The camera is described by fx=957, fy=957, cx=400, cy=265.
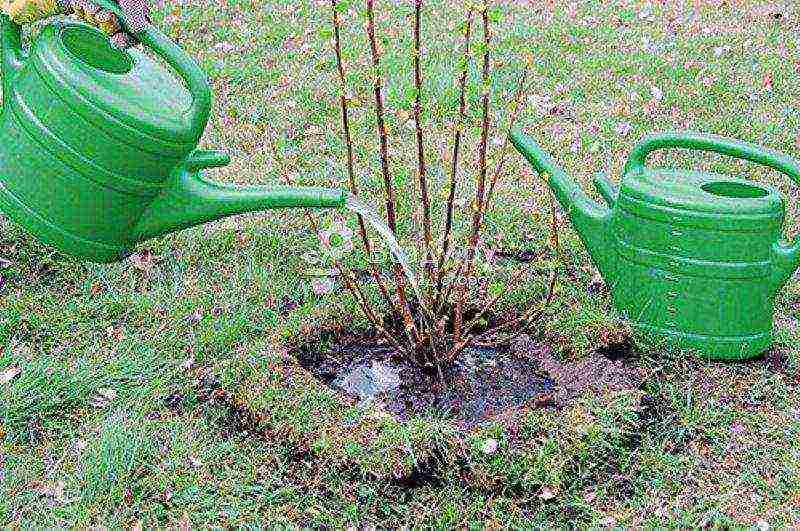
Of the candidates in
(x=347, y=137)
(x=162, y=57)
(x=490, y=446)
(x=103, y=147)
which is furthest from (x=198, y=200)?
(x=490, y=446)

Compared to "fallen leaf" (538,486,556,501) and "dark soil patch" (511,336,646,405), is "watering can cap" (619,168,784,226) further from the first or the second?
"fallen leaf" (538,486,556,501)

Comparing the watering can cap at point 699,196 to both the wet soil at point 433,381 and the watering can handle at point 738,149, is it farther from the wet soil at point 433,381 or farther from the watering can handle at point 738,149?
the wet soil at point 433,381

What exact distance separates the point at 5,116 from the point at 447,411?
4.39ft

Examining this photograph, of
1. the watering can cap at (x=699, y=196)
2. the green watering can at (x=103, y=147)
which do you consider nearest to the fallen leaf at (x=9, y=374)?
the green watering can at (x=103, y=147)

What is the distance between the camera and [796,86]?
432cm

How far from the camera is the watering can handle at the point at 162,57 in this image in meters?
2.12

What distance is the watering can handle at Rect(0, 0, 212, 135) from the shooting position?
2117mm

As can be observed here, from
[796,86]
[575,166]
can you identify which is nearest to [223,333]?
[575,166]

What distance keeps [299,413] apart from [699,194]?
113cm

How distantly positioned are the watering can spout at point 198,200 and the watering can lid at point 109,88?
0.14 m

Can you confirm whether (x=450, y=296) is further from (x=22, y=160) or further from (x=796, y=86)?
(x=796, y=86)

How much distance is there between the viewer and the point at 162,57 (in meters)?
2.19

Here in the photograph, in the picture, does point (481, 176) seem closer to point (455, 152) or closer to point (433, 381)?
point (455, 152)

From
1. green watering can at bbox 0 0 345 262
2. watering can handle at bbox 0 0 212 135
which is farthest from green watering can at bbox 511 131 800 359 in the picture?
watering can handle at bbox 0 0 212 135
